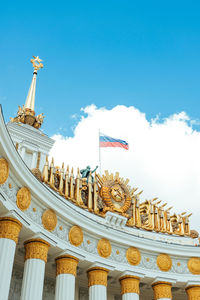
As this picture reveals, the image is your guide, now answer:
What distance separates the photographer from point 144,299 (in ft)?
79.2

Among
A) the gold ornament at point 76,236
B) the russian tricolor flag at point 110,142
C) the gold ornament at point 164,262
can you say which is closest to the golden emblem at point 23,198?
the gold ornament at point 76,236

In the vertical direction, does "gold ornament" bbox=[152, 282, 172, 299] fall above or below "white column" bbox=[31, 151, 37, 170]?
below

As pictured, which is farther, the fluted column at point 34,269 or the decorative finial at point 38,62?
the decorative finial at point 38,62

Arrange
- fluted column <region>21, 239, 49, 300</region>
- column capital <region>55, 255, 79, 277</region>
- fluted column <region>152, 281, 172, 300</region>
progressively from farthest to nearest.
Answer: fluted column <region>152, 281, 172, 300</region> < column capital <region>55, 255, 79, 277</region> < fluted column <region>21, 239, 49, 300</region>

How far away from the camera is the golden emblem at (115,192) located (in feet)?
73.7

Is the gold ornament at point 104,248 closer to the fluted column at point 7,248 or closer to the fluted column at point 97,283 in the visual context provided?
the fluted column at point 97,283

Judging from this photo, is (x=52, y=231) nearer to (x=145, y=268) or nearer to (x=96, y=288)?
(x=96, y=288)

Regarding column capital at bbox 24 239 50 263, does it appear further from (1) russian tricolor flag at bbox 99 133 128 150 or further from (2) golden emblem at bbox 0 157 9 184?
(1) russian tricolor flag at bbox 99 133 128 150

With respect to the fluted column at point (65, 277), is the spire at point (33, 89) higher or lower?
higher

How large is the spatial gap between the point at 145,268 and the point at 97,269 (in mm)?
3580

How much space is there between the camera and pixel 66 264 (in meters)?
17.7


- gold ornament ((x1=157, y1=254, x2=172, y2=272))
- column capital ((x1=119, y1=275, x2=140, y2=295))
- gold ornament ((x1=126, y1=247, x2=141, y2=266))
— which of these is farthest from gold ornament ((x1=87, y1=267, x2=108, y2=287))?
gold ornament ((x1=157, y1=254, x2=172, y2=272))

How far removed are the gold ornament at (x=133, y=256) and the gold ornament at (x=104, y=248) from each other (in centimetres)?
134

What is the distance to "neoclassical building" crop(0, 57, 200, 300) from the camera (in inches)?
601
